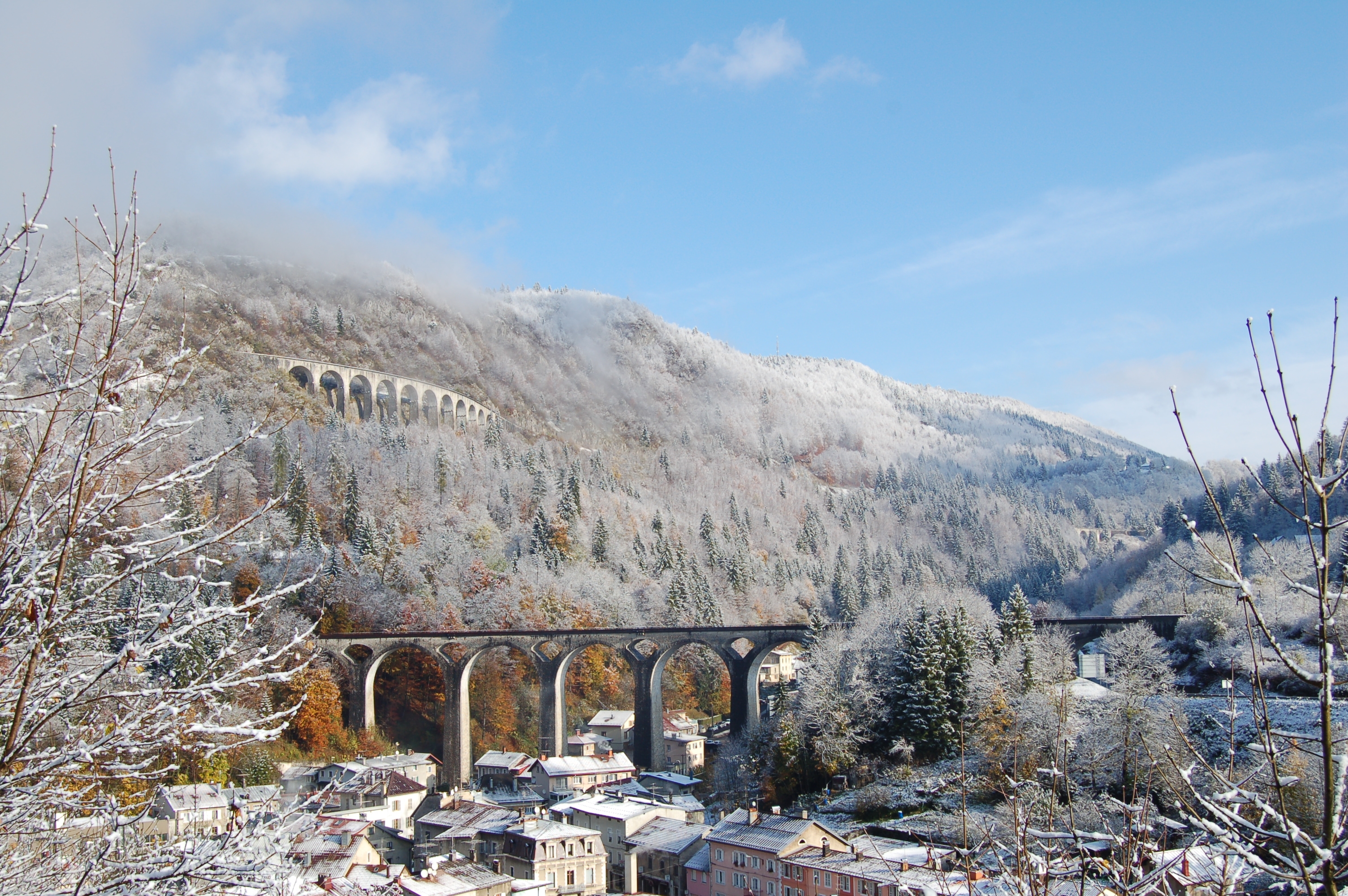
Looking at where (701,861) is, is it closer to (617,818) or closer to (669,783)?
(617,818)

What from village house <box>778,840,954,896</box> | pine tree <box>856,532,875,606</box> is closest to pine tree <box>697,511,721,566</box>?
pine tree <box>856,532,875,606</box>

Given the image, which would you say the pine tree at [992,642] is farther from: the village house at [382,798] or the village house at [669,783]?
the village house at [382,798]

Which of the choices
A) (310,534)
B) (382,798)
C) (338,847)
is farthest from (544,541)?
(338,847)

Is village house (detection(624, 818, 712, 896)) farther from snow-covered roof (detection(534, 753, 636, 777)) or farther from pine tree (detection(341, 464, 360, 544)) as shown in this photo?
pine tree (detection(341, 464, 360, 544))

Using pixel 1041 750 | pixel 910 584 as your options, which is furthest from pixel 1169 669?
pixel 910 584

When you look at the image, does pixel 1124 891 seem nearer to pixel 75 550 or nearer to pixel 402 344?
pixel 75 550

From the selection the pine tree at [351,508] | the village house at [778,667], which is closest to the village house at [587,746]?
the village house at [778,667]
